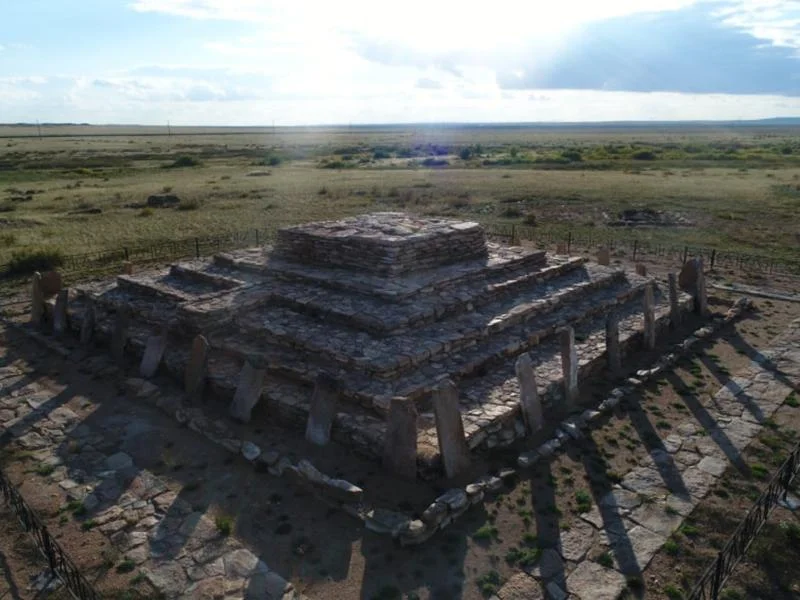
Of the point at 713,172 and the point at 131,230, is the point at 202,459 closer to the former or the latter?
the point at 131,230

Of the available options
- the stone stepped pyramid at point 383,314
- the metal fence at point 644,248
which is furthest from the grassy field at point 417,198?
the stone stepped pyramid at point 383,314

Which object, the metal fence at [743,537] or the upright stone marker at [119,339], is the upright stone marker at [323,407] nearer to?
the metal fence at [743,537]

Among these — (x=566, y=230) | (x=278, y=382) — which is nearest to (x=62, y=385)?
(x=278, y=382)

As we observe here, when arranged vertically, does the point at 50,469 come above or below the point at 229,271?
below

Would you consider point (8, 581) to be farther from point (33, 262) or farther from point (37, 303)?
point (33, 262)

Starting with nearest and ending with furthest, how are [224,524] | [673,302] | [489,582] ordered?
[489,582] < [224,524] < [673,302]

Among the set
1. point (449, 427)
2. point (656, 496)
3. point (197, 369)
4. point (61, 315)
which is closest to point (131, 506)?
point (197, 369)
